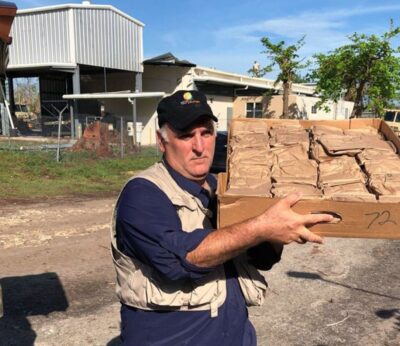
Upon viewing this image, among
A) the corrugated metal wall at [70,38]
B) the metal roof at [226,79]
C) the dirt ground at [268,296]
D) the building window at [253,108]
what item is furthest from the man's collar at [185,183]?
the building window at [253,108]

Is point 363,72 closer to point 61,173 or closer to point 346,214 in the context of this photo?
point 61,173

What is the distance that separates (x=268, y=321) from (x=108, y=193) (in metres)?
7.39

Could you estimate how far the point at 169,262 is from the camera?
4.79ft

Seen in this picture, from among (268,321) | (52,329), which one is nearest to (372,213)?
(268,321)

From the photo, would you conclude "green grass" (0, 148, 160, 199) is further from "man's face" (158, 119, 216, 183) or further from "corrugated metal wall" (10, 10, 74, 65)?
"man's face" (158, 119, 216, 183)

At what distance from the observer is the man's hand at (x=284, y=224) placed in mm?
1397

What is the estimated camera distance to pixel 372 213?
5.35 ft

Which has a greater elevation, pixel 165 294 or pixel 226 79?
pixel 226 79

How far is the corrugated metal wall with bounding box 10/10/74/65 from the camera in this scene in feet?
67.8

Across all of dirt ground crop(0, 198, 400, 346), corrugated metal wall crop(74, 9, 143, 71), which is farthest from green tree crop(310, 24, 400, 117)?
dirt ground crop(0, 198, 400, 346)

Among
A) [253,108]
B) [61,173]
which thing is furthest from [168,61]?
[61,173]

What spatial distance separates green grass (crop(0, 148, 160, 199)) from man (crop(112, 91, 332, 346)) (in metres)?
9.10

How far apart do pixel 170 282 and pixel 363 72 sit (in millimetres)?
23086

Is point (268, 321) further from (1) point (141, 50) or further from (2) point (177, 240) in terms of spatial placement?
(1) point (141, 50)
